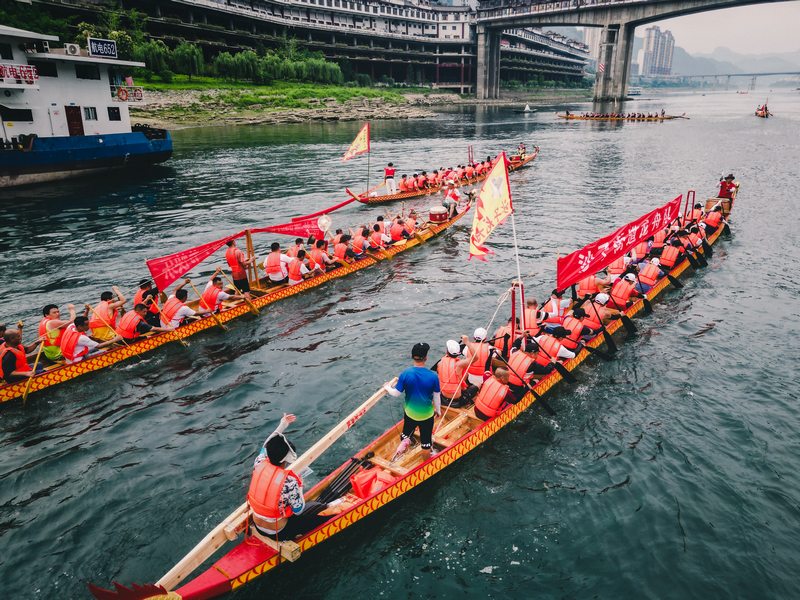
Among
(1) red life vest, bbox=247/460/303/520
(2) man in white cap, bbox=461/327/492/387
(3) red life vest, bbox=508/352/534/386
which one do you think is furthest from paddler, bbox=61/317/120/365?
(3) red life vest, bbox=508/352/534/386

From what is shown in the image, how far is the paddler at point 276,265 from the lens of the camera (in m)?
20.3

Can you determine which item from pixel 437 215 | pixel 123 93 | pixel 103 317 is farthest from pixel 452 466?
pixel 123 93

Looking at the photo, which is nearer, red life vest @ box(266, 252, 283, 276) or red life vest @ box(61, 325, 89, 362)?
red life vest @ box(61, 325, 89, 362)

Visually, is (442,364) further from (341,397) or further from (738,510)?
(738,510)

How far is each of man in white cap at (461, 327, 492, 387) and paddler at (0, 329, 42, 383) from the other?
1161 centimetres

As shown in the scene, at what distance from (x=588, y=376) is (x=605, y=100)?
142 m

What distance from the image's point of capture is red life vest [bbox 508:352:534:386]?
1253 cm

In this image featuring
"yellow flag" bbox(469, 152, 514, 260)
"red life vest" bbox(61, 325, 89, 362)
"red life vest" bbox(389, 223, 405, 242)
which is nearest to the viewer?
"yellow flag" bbox(469, 152, 514, 260)

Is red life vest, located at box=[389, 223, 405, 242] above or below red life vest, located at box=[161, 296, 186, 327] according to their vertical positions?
above

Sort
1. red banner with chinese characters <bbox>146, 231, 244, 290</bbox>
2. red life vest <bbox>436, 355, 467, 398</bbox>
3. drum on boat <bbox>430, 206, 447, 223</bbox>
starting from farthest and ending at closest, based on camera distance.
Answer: drum on boat <bbox>430, 206, 447, 223</bbox> < red banner with chinese characters <bbox>146, 231, 244, 290</bbox> < red life vest <bbox>436, 355, 467, 398</bbox>

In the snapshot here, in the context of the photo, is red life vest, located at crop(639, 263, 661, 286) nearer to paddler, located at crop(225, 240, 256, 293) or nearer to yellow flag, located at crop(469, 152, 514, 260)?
yellow flag, located at crop(469, 152, 514, 260)

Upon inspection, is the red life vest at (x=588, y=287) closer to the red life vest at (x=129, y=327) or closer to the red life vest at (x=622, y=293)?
the red life vest at (x=622, y=293)

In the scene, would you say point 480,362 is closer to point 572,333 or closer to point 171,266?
point 572,333

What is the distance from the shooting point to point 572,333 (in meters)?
15.0
